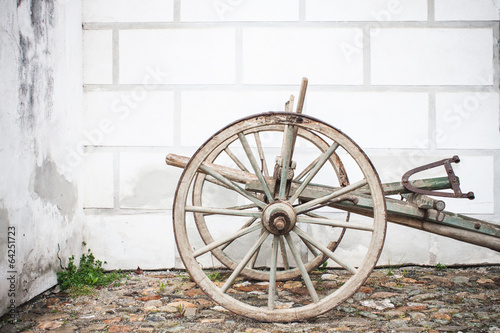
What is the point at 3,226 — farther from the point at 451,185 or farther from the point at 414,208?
the point at 451,185

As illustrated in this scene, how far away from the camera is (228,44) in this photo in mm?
3068

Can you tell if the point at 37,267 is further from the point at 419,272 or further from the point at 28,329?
the point at 419,272

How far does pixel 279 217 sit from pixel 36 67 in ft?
5.92

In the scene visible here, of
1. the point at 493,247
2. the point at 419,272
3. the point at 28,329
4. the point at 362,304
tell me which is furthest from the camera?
the point at 419,272

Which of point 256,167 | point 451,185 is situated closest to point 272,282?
point 256,167

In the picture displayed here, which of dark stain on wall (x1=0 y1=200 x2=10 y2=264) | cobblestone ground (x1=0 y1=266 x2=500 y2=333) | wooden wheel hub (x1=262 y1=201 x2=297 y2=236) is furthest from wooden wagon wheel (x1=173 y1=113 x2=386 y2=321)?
dark stain on wall (x1=0 y1=200 x2=10 y2=264)

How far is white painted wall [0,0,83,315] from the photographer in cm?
212

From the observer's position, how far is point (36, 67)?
2434 millimetres

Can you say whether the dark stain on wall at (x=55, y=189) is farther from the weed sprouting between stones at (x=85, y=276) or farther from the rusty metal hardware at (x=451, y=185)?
the rusty metal hardware at (x=451, y=185)

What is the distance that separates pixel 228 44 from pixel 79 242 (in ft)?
6.35

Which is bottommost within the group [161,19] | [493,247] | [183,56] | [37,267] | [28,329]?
[28,329]

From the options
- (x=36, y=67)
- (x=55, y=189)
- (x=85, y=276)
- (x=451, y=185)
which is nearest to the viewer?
(x=451, y=185)

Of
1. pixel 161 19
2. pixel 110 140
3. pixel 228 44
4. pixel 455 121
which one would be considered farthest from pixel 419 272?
pixel 161 19

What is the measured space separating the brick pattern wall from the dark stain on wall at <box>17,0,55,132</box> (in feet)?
1.60
